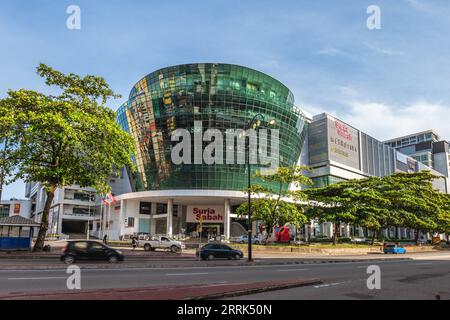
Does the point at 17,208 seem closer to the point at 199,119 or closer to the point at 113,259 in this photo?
the point at 199,119

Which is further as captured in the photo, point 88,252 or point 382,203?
point 382,203

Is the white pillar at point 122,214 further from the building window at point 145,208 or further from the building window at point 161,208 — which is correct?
the building window at point 161,208

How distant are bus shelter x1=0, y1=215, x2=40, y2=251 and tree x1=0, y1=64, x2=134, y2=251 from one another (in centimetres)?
174

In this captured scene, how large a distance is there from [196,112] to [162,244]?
27.4m

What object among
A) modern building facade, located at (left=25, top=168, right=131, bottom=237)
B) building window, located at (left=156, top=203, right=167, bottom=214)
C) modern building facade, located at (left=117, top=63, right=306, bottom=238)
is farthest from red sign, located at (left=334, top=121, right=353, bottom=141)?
modern building facade, located at (left=25, top=168, right=131, bottom=237)

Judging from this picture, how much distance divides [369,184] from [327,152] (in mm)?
30894

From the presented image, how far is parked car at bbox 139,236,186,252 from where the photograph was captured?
37344 millimetres

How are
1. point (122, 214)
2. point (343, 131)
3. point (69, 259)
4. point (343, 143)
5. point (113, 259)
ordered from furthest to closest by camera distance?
Answer: point (343, 131), point (343, 143), point (122, 214), point (113, 259), point (69, 259)

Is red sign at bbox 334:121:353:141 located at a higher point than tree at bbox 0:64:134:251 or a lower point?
higher

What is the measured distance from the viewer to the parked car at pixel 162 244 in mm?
37344

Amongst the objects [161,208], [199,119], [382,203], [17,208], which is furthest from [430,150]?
[17,208]

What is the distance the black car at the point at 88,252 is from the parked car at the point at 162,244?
13.8m

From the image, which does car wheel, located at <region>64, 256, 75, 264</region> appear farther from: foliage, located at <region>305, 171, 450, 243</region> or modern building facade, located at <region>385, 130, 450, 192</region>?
modern building facade, located at <region>385, 130, 450, 192</region>

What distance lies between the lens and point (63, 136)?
24.6 m
